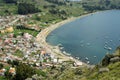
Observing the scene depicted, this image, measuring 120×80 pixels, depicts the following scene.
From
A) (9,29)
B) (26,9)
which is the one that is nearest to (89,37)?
(9,29)

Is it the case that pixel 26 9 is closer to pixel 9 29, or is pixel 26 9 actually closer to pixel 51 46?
pixel 9 29

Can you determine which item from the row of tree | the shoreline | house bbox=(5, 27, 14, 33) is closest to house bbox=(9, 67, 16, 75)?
the shoreline

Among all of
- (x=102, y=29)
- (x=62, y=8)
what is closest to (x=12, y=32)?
(x=102, y=29)

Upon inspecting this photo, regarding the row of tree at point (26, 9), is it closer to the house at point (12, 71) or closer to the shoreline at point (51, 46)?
the shoreline at point (51, 46)

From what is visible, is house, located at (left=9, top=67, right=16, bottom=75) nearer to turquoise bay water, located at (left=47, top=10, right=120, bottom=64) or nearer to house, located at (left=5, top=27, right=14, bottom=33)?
turquoise bay water, located at (left=47, top=10, right=120, bottom=64)

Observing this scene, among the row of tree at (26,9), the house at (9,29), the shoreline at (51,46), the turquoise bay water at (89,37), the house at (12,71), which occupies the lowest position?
the turquoise bay water at (89,37)

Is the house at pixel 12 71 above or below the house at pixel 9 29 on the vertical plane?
above

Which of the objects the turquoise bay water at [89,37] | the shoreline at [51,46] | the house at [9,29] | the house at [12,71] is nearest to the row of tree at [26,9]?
the shoreline at [51,46]

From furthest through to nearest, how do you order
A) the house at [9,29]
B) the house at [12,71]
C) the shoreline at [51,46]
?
the house at [9,29] → the shoreline at [51,46] → the house at [12,71]

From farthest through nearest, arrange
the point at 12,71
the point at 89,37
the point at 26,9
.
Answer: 1. the point at 26,9
2. the point at 89,37
3. the point at 12,71
